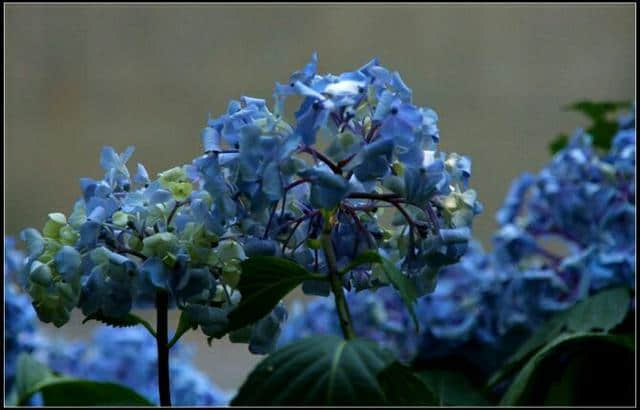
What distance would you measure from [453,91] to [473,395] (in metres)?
1.77

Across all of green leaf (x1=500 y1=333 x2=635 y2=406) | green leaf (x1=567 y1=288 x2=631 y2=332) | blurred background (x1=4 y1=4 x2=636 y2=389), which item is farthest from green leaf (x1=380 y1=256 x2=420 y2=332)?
blurred background (x1=4 y1=4 x2=636 y2=389)

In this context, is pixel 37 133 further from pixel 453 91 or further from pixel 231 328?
pixel 231 328

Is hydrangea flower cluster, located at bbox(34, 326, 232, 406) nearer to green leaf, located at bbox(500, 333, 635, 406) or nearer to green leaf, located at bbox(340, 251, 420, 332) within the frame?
green leaf, located at bbox(500, 333, 635, 406)

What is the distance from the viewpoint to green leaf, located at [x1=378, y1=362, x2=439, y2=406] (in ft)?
0.88

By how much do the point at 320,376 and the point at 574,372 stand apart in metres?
0.29


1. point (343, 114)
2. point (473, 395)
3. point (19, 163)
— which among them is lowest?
point (473, 395)

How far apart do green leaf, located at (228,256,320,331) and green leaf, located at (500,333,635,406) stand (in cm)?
18

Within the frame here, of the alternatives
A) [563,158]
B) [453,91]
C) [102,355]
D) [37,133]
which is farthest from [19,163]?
[563,158]

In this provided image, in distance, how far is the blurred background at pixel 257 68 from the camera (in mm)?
2234

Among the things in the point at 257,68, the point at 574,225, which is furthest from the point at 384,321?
the point at 257,68

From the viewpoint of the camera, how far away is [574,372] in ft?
1.69

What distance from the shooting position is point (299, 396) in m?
0.26

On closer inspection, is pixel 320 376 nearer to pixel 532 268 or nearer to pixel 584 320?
pixel 584 320

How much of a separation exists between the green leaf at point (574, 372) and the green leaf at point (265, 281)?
0.58 feet
